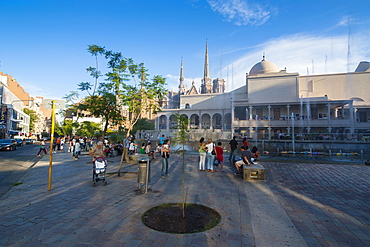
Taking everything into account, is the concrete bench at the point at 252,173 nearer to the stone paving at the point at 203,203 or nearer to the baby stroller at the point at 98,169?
the stone paving at the point at 203,203

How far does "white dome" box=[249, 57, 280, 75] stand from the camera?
4838cm

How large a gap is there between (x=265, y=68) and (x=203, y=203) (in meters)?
49.0

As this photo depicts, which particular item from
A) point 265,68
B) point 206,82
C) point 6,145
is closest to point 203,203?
point 6,145

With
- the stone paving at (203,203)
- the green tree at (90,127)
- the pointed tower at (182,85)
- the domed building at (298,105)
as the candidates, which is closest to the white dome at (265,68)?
the domed building at (298,105)

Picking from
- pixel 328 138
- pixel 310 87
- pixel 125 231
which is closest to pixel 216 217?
pixel 125 231

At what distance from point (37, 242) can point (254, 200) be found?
523 cm

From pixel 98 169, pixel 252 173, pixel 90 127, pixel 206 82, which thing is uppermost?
pixel 206 82

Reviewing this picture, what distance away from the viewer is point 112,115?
42.7ft

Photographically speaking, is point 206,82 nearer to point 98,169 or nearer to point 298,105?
point 298,105

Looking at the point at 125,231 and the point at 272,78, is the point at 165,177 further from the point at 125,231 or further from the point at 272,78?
the point at 272,78

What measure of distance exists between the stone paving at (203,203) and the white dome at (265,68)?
43.4m

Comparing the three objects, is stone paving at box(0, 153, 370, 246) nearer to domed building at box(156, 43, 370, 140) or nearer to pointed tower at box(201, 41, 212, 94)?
domed building at box(156, 43, 370, 140)

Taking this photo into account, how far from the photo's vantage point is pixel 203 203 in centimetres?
575

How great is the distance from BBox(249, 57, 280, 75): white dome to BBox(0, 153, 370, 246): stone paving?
1707 inches
